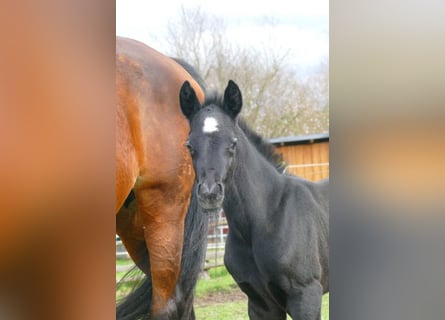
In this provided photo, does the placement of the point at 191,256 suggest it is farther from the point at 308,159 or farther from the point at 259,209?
the point at 308,159

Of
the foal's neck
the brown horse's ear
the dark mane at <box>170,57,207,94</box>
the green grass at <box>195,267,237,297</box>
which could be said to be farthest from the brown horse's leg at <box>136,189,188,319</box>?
the dark mane at <box>170,57,207,94</box>

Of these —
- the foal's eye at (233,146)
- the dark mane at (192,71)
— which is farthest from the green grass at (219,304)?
the dark mane at (192,71)

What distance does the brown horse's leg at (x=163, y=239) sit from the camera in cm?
317

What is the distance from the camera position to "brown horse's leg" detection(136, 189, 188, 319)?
10.4 feet

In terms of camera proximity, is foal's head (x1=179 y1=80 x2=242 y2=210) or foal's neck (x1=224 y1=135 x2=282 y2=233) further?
foal's neck (x1=224 y1=135 x2=282 y2=233)

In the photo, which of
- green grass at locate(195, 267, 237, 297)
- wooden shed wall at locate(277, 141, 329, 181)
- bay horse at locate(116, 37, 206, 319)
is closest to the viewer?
bay horse at locate(116, 37, 206, 319)

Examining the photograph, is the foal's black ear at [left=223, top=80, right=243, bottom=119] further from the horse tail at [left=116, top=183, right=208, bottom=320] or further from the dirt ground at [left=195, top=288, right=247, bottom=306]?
the dirt ground at [left=195, top=288, right=247, bottom=306]

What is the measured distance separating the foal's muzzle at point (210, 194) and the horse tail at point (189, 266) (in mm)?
29

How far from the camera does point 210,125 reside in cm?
318

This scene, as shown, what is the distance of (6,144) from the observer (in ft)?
9.43

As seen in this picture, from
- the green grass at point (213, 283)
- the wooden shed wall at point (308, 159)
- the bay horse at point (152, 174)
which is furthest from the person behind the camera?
the wooden shed wall at point (308, 159)

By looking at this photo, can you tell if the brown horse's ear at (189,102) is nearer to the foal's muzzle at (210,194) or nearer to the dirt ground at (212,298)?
the foal's muzzle at (210,194)

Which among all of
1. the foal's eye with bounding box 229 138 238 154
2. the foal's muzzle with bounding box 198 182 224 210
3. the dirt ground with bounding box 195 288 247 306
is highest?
the foal's eye with bounding box 229 138 238 154

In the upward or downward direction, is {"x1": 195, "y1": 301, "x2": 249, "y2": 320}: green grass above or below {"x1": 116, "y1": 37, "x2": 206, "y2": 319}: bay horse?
below
